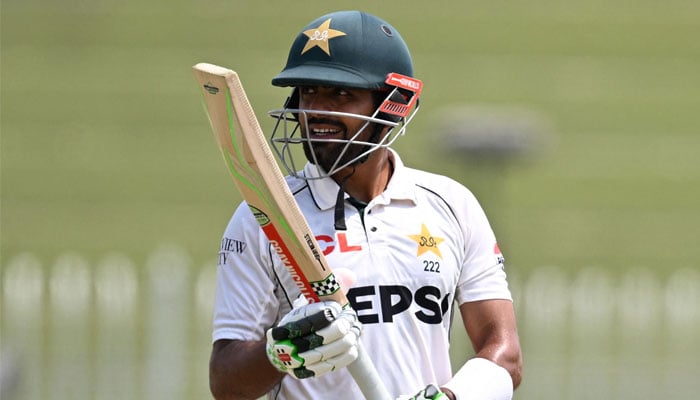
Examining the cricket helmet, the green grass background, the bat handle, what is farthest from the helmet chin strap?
the green grass background

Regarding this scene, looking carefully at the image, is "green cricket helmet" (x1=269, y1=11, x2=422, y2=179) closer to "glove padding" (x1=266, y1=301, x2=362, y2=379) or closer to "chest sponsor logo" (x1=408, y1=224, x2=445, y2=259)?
"chest sponsor logo" (x1=408, y1=224, x2=445, y2=259)

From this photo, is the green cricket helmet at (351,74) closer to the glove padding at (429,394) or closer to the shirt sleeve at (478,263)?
the shirt sleeve at (478,263)

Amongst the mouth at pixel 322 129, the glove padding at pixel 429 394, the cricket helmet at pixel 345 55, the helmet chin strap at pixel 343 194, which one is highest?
the cricket helmet at pixel 345 55

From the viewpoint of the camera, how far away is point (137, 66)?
25.3ft

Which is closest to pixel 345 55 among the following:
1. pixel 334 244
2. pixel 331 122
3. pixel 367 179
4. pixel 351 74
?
pixel 351 74

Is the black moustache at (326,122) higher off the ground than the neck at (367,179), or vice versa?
the black moustache at (326,122)

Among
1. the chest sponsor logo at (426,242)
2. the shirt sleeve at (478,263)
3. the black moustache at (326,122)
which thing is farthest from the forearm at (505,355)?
the black moustache at (326,122)

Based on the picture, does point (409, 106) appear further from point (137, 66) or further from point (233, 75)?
point (137, 66)

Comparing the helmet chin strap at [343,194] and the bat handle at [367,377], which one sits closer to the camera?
the bat handle at [367,377]

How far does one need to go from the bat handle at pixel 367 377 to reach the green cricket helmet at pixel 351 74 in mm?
412

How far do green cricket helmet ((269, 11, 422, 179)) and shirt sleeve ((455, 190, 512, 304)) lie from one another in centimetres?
25

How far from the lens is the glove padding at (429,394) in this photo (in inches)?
101

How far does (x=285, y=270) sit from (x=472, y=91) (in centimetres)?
514

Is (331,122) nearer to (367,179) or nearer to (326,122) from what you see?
(326,122)
